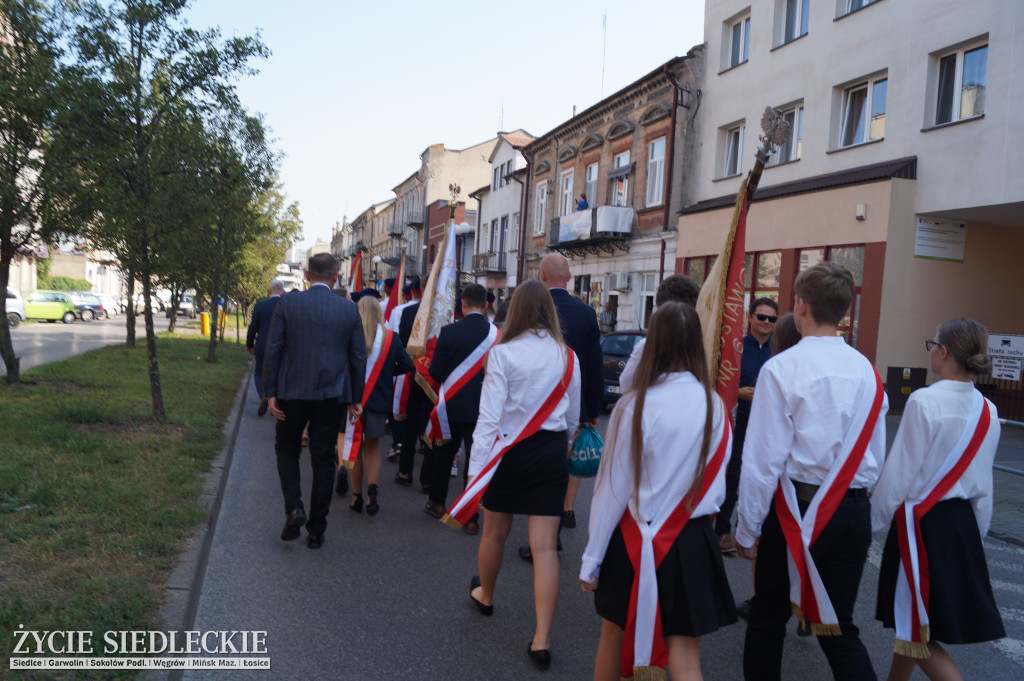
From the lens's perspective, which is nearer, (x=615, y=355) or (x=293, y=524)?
(x=293, y=524)

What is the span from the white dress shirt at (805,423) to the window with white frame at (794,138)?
16264 mm

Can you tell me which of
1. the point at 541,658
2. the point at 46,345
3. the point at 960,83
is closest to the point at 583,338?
the point at 541,658

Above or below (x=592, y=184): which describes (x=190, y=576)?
below

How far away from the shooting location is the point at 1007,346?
12109 millimetres

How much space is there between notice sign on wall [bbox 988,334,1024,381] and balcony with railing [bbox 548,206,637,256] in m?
13.6

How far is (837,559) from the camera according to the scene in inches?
120

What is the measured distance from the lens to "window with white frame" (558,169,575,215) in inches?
1183

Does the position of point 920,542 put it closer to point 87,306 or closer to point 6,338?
point 6,338

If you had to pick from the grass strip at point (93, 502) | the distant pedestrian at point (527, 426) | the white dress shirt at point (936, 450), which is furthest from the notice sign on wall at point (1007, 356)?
the grass strip at point (93, 502)

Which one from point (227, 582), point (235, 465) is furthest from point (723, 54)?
point (227, 582)

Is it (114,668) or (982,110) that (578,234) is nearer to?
(982,110)

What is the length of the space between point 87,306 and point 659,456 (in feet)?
150

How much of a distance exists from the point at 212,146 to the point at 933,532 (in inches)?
345

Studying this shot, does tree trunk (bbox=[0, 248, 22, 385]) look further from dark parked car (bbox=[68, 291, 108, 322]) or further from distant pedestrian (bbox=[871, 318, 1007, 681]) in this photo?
dark parked car (bbox=[68, 291, 108, 322])
